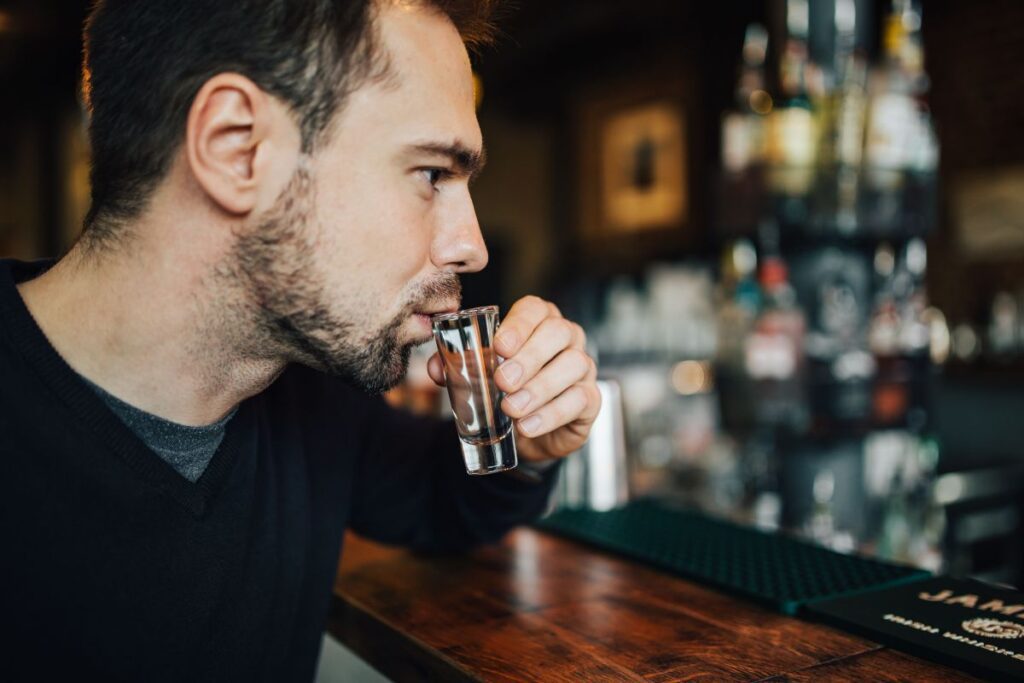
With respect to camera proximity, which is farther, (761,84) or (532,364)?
(761,84)

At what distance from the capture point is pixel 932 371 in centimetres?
230

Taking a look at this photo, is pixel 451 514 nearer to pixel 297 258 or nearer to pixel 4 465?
pixel 297 258

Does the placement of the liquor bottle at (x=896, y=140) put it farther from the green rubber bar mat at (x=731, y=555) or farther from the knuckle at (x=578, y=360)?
the knuckle at (x=578, y=360)

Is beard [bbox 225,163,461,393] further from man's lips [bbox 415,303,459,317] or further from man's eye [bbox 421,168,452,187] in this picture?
man's eye [bbox 421,168,452,187]

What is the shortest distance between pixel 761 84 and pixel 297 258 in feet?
6.00

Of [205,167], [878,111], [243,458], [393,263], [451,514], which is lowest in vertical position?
[451,514]

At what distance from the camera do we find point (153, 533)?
0.86m

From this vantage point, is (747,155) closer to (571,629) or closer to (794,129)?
(794,129)

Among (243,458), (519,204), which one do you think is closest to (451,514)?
(243,458)

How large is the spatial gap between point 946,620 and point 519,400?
1.63ft

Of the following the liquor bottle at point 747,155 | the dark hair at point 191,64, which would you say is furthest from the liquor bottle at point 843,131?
the dark hair at point 191,64

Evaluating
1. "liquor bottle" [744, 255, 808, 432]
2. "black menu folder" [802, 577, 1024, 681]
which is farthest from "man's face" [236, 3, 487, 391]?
"liquor bottle" [744, 255, 808, 432]

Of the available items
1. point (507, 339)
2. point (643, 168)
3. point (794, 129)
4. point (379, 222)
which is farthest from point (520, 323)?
point (643, 168)

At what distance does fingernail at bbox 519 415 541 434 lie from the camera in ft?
3.24
